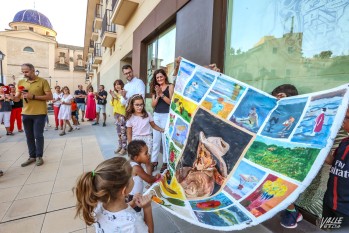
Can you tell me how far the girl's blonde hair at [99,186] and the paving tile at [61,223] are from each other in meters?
0.97

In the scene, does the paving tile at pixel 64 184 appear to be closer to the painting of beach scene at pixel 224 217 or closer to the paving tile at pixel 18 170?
the paving tile at pixel 18 170

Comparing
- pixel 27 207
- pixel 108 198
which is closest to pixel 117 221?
pixel 108 198

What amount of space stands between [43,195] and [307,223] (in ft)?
9.74

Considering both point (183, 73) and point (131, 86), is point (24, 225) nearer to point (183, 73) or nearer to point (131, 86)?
point (183, 73)

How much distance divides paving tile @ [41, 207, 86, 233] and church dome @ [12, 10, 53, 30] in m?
43.1

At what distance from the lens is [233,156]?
61.3 inches

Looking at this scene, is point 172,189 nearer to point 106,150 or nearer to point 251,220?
point 251,220

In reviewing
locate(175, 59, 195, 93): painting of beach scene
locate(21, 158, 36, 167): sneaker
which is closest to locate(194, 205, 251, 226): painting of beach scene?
locate(175, 59, 195, 93): painting of beach scene

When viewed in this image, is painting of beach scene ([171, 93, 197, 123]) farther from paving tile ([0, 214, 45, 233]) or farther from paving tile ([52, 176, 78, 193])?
paving tile ([52, 176, 78, 193])

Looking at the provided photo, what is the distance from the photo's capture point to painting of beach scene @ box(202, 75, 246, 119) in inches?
66.7

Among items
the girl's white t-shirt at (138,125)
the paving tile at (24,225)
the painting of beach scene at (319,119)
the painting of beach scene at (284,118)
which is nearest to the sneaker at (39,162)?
the paving tile at (24,225)

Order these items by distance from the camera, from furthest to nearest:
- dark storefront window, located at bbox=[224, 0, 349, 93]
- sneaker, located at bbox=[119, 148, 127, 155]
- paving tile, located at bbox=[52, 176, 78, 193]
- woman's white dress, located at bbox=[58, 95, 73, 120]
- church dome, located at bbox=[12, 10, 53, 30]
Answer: church dome, located at bbox=[12, 10, 53, 30]
woman's white dress, located at bbox=[58, 95, 73, 120]
sneaker, located at bbox=[119, 148, 127, 155]
paving tile, located at bbox=[52, 176, 78, 193]
dark storefront window, located at bbox=[224, 0, 349, 93]

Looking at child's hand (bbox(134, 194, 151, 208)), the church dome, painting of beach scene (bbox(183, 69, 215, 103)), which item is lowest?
child's hand (bbox(134, 194, 151, 208))

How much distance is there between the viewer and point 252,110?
1.58 m
